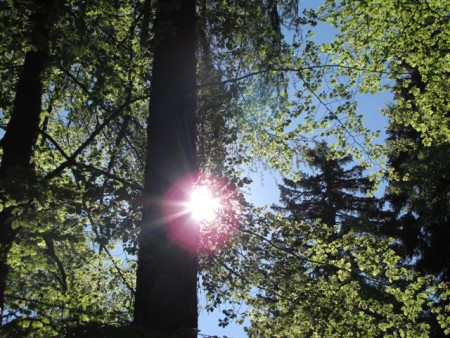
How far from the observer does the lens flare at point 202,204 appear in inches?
173

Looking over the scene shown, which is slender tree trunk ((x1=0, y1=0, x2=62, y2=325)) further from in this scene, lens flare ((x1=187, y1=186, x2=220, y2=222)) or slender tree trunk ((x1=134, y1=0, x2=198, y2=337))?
lens flare ((x1=187, y1=186, x2=220, y2=222))

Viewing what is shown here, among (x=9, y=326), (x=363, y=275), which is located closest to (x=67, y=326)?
(x=9, y=326)

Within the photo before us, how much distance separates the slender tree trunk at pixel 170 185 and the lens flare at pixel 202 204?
161 mm

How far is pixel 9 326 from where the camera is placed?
2.96m

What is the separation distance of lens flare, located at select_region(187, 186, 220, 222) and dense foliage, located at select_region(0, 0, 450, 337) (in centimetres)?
28

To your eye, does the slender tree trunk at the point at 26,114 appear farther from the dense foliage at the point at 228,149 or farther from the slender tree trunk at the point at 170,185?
the slender tree trunk at the point at 170,185

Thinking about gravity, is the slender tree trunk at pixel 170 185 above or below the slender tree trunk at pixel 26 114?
below

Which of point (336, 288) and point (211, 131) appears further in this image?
point (211, 131)

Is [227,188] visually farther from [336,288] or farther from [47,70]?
[47,70]

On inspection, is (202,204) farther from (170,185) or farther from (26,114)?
(26,114)

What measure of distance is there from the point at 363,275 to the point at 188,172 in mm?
4025

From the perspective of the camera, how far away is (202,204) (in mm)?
5043

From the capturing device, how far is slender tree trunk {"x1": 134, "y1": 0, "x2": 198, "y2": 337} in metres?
3.80

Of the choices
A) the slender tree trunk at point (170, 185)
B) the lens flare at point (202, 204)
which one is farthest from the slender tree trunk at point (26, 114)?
the lens flare at point (202, 204)
